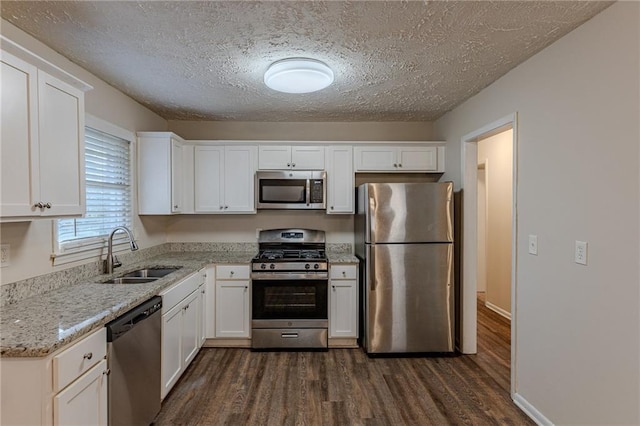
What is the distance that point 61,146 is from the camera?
1750 mm

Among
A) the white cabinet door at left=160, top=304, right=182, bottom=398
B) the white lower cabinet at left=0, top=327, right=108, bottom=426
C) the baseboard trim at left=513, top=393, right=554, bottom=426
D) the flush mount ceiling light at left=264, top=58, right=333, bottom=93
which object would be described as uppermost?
the flush mount ceiling light at left=264, top=58, right=333, bottom=93

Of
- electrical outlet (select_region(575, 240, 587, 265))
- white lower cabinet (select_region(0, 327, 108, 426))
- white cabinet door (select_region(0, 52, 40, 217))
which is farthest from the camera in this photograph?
electrical outlet (select_region(575, 240, 587, 265))

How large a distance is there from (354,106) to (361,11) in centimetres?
161

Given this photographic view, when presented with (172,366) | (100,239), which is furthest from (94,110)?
(172,366)

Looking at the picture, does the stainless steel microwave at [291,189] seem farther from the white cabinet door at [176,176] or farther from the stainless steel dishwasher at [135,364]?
the stainless steel dishwasher at [135,364]

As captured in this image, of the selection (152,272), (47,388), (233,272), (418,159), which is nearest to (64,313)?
(47,388)

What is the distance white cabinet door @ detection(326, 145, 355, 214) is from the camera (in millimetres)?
3564

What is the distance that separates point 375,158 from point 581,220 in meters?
2.09

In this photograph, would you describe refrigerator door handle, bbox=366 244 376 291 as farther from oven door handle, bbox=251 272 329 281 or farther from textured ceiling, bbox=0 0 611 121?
textured ceiling, bbox=0 0 611 121

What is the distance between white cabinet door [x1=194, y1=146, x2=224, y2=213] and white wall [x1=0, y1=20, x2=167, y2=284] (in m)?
0.69

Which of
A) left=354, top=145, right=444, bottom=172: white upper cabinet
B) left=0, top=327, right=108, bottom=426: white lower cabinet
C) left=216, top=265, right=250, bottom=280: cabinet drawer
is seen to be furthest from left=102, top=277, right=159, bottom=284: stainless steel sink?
left=354, top=145, right=444, bottom=172: white upper cabinet

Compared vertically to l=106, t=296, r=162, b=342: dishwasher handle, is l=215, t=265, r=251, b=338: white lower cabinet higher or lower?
lower

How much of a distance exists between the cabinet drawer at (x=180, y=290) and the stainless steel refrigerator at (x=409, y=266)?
5.33 feet

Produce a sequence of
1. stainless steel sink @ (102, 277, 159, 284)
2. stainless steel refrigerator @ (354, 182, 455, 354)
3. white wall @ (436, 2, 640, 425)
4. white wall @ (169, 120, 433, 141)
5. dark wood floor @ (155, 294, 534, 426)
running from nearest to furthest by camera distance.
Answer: white wall @ (436, 2, 640, 425), dark wood floor @ (155, 294, 534, 426), stainless steel sink @ (102, 277, 159, 284), stainless steel refrigerator @ (354, 182, 455, 354), white wall @ (169, 120, 433, 141)
